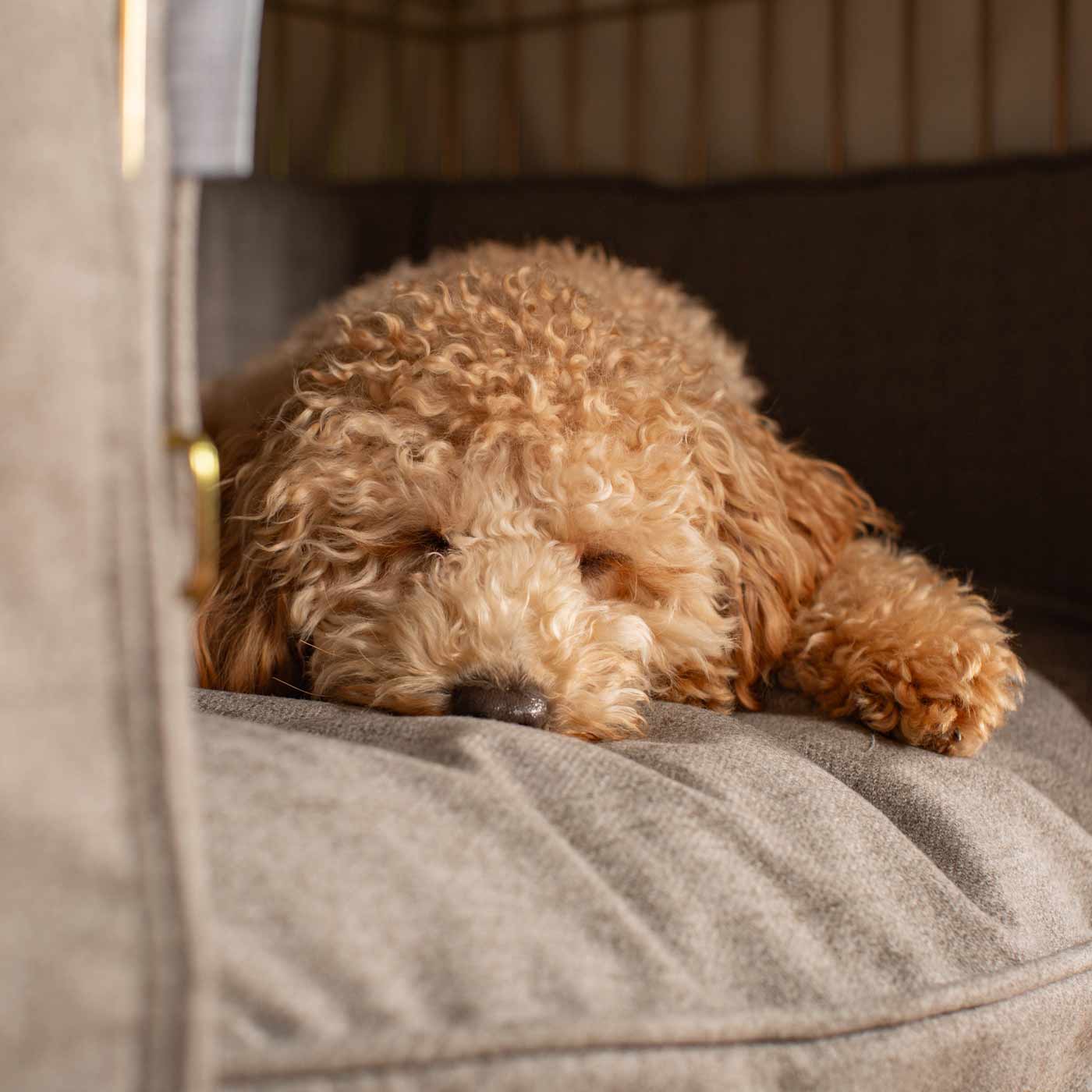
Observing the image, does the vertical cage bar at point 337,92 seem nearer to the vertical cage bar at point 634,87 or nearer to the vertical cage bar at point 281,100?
the vertical cage bar at point 281,100

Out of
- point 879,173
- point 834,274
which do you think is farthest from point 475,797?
point 879,173

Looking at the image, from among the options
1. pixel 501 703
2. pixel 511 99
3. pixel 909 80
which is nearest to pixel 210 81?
pixel 501 703

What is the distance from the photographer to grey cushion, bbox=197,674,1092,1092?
2.29 ft

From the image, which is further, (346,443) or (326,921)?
(346,443)

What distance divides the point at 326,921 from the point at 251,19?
556 mm

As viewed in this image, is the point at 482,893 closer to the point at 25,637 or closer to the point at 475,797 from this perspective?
the point at 475,797

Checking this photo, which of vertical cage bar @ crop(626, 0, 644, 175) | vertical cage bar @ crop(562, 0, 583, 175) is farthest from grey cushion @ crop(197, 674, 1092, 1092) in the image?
vertical cage bar @ crop(562, 0, 583, 175)

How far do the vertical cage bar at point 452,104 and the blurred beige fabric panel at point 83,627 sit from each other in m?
3.21

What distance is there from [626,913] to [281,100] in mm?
3236

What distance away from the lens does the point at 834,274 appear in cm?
230

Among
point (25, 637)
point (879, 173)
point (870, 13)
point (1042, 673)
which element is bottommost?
point (1042, 673)

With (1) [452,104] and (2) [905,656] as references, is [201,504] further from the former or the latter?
(1) [452,104]

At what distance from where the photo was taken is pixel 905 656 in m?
1.37

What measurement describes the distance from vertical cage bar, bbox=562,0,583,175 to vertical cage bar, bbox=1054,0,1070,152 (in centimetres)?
133
